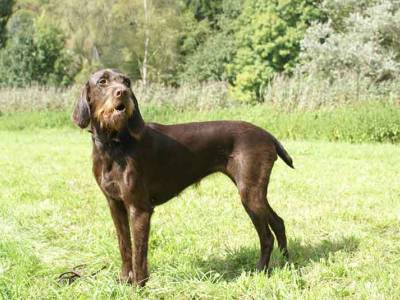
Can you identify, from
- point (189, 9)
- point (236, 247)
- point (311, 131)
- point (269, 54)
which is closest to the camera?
point (236, 247)

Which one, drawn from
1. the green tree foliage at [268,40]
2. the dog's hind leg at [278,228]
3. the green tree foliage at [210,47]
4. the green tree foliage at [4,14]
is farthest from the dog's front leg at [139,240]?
the green tree foliage at [4,14]

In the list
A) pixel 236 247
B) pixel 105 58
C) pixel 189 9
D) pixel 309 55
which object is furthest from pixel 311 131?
pixel 189 9

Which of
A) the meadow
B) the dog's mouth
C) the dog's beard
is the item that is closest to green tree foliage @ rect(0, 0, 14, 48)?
the meadow

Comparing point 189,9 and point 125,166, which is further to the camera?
point 189,9

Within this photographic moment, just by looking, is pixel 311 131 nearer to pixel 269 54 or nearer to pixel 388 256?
pixel 388 256

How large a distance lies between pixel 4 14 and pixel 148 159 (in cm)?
4559

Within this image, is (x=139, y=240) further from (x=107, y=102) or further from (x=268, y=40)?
(x=268, y=40)

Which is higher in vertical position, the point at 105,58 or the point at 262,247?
the point at 262,247

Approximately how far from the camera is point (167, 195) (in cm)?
387

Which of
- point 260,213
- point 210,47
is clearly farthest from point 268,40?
point 260,213

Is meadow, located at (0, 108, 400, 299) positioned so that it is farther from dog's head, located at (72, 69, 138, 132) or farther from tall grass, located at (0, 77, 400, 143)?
tall grass, located at (0, 77, 400, 143)

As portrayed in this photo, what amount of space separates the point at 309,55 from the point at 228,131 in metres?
22.4

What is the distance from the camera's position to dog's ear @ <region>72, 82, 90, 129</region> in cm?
346

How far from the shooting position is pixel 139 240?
3.54 meters
